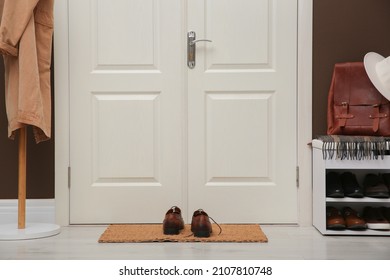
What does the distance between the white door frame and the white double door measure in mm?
38

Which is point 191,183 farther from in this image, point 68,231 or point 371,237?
point 371,237

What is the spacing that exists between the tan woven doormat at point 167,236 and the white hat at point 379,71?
98cm

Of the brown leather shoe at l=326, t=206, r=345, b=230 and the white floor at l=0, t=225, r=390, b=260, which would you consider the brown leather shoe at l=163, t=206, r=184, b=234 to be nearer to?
the white floor at l=0, t=225, r=390, b=260

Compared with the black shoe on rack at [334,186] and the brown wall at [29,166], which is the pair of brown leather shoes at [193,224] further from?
the brown wall at [29,166]

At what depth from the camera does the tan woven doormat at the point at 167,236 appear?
319 centimetres

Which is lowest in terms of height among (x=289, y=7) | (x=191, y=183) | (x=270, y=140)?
(x=191, y=183)

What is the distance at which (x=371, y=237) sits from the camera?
331 cm

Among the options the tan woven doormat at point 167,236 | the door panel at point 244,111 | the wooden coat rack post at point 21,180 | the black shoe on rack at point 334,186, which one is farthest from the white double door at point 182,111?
the wooden coat rack post at point 21,180

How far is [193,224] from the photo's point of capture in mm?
3277

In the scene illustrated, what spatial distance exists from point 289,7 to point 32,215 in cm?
188

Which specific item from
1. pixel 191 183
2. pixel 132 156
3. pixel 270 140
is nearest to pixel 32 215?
pixel 132 156

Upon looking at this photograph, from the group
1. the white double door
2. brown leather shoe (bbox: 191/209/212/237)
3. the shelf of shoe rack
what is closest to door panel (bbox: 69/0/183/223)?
the white double door

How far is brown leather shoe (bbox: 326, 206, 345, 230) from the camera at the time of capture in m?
3.32
